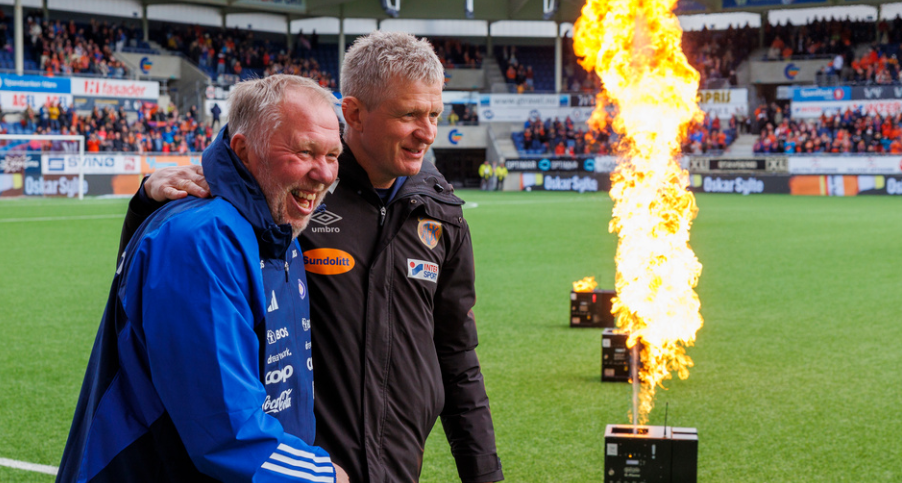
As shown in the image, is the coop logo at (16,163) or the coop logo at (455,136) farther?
the coop logo at (455,136)

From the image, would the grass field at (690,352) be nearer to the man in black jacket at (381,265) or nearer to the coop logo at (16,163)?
the man in black jacket at (381,265)

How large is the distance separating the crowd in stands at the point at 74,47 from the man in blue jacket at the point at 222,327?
3858 cm

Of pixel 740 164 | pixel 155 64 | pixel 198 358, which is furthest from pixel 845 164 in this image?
pixel 198 358

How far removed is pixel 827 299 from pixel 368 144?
9961 millimetres

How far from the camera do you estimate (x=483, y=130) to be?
4822 cm

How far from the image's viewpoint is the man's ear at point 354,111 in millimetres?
2666

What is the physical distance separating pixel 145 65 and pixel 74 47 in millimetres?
3354

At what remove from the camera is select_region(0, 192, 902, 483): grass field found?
18.1 ft

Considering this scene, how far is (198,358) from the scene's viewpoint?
5.62ft

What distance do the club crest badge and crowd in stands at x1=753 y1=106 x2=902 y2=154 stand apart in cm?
3876

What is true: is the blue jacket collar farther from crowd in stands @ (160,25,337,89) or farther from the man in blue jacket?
crowd in stands @ (160,25,337,89)

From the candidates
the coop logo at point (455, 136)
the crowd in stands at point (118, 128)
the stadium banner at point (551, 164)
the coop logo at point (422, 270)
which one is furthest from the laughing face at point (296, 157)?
the coop logo at point (455, 136)

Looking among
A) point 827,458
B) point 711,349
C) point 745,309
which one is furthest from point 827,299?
point 827,458

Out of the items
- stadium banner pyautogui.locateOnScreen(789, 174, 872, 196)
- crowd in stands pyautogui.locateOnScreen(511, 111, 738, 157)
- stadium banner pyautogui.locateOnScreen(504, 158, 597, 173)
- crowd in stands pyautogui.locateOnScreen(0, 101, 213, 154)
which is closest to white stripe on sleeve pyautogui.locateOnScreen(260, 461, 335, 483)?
crowd in stands pyautogui.locateOnScreen(0, 101, 213, 154)
